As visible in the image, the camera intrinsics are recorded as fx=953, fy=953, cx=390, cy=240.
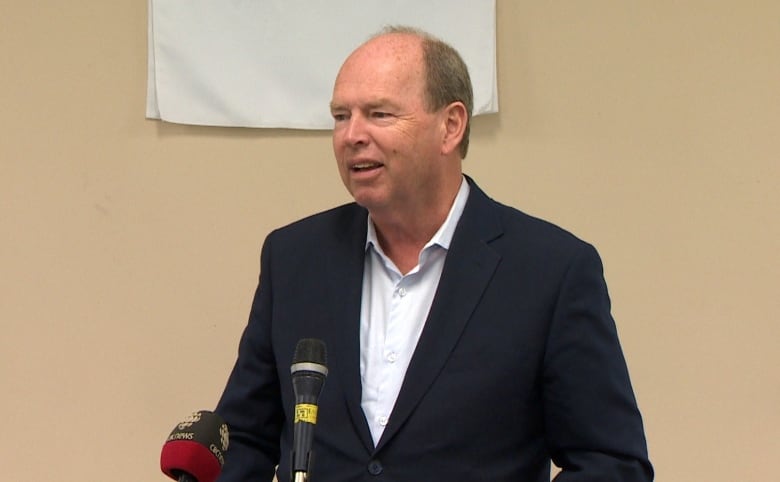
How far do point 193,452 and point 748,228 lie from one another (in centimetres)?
167

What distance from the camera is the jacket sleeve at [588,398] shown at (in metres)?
1.56

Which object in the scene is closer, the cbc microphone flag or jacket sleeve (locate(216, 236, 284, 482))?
jacket sleeve (locate(216, 236, 284, 482))

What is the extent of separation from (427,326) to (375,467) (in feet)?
0.83

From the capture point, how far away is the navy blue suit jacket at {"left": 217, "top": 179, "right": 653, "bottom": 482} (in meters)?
1.58

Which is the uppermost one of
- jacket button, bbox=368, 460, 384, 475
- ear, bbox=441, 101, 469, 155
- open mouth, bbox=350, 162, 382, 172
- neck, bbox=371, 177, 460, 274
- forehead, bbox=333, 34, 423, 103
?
forehead, bbox=333, 34, 423, 103

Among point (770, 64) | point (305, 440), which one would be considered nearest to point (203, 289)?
point (305, 440)

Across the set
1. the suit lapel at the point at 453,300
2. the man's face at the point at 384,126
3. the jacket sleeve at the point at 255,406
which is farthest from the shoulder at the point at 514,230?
the jacket sleeve at the point at 255,406

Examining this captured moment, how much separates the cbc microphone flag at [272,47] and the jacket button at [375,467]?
Result: 3.41ft

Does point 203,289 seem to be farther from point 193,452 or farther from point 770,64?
point 770,64

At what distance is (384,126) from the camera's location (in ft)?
5.46

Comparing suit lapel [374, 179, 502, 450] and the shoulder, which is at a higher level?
the shoulder

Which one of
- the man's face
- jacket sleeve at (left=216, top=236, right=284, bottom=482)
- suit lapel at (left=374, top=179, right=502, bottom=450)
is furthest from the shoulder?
jacket sleeve at (left=216, top=236, right=284, bottom=482)

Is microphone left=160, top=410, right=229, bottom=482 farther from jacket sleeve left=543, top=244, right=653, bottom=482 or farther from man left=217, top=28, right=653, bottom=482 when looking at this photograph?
jacket sleeve left=543, top=244, right=653, bottom=482

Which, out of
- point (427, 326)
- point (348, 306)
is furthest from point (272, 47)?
point (427, 326)
